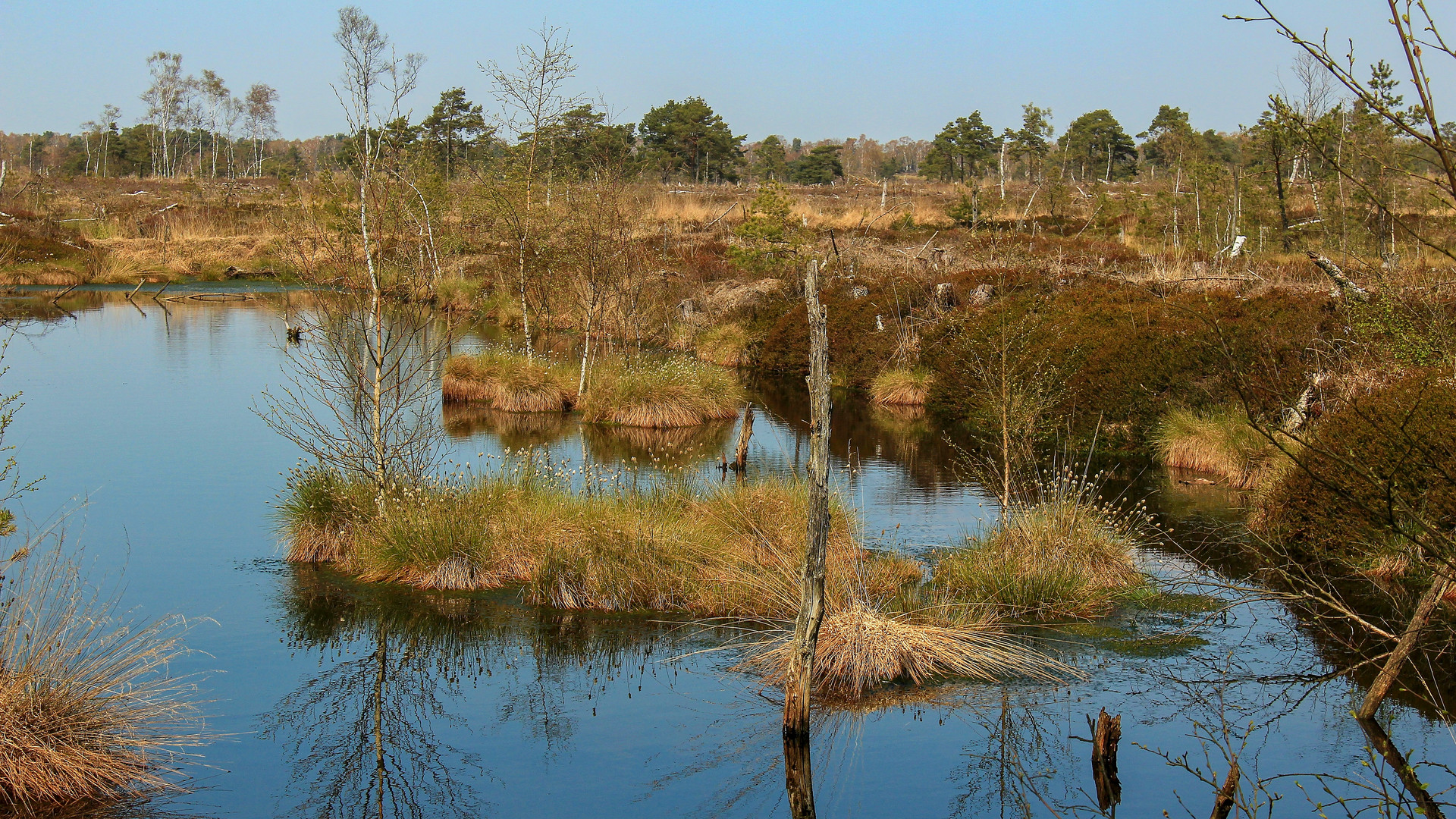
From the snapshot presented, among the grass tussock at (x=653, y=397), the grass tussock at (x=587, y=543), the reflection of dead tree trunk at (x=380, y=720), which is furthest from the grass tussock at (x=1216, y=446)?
the reflection of dead tree trunk at (x=380, y=720)

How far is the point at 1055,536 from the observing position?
30.5 feet

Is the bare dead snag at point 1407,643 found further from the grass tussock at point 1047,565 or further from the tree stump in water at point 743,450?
the tree stump in water at point 743,450

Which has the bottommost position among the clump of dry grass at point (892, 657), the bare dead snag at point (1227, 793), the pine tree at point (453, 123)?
the clump of dry grass at point (892, 657)

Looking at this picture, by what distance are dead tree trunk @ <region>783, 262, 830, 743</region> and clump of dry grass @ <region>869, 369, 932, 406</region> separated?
50.8ft

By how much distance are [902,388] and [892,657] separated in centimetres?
1445

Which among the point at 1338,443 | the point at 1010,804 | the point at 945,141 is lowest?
the point at 1010,804

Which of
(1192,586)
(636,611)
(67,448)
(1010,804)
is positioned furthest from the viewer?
(67,448)

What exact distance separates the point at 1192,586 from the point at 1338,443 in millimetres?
1899

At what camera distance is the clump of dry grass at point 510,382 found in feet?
64.0

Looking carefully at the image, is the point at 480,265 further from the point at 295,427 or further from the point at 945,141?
the point at 945,141

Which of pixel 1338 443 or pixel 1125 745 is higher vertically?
pixel 1338 443

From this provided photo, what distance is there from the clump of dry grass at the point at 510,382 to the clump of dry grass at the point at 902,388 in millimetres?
6084

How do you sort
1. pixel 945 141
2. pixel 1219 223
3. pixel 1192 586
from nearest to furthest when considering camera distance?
pixel 1192 586, pixel 1219 223, pixel 945 141

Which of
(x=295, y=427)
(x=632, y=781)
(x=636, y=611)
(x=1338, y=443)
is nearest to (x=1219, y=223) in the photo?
(x=1338, y=443)
